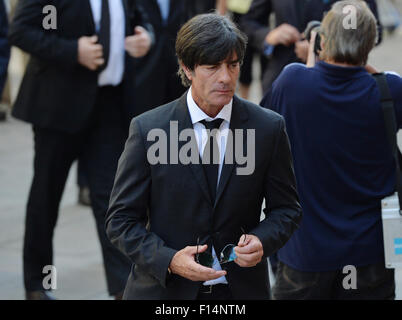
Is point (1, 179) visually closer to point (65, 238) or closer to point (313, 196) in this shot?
point (65, 238)

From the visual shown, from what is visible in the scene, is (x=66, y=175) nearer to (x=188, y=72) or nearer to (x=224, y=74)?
(x=188, y=72)

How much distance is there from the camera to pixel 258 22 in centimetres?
633

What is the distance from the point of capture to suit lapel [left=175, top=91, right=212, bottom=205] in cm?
311

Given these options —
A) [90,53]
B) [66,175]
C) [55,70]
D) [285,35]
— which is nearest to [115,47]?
[90,53]

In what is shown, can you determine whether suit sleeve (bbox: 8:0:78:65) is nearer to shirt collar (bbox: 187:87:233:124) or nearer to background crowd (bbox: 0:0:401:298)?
background crowd (bbox: 0:0:401:298)

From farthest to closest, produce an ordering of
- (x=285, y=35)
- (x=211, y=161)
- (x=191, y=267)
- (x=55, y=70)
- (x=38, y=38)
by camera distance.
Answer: (x=285, y=35) → (x=55, y=70) → (x=38, y=38) → (x=211, y=161) → (x=191, y=267)

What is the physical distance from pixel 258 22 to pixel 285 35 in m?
0.54

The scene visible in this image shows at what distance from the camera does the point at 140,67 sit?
6262 millimetres

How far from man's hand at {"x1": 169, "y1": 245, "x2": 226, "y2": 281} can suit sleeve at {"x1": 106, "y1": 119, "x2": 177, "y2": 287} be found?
57 mm

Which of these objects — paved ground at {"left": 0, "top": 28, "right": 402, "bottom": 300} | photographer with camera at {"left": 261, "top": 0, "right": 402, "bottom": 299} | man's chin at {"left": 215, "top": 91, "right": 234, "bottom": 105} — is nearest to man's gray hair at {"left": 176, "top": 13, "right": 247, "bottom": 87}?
man's chin at {"left": 215, "top": 91, "right": 234, "bottom": 105}

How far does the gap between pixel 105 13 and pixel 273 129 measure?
2332 mm

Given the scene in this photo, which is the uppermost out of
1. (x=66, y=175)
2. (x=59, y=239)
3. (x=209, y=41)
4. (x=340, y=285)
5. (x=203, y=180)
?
(x=209, y=41)

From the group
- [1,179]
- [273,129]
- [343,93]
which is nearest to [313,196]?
[343,93]
